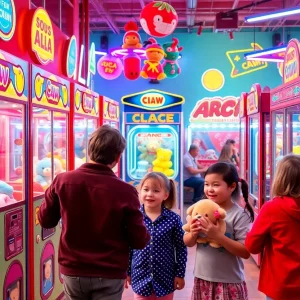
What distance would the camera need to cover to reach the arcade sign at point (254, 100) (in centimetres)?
558

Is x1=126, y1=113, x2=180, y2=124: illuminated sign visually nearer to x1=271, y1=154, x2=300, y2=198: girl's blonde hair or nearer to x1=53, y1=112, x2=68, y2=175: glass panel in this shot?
x1=53, y1=112, x2=68, y2=175: glass panel

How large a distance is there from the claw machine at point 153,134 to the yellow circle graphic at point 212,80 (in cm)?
403

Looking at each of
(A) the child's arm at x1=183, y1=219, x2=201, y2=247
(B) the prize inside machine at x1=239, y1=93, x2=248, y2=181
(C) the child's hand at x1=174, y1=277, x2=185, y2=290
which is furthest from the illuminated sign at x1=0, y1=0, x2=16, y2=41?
(B) the prize inside machine at x1=239, y1=93, x2=248, y2=181

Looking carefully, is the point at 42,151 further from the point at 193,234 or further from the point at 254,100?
the point at 254,100

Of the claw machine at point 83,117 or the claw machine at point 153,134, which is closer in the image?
the claw machine at point 83,117

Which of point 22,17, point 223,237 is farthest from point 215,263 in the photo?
point 22,17

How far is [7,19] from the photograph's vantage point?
299 centimetres

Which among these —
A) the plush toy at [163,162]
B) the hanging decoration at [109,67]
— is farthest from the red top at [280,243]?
the hanging decoration at [109,67]

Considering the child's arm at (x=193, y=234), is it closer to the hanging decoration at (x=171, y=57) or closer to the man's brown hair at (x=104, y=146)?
the man's brown hair at (x=104, y=146)

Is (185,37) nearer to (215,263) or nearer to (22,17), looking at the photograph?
(22,17)

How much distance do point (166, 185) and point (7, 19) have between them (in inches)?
61.4

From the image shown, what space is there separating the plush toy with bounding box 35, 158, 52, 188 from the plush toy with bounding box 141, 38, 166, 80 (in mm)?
4035

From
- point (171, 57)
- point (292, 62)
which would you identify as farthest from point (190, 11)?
point (292, 62)

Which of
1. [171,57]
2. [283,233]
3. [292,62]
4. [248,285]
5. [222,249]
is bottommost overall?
[248,285]
